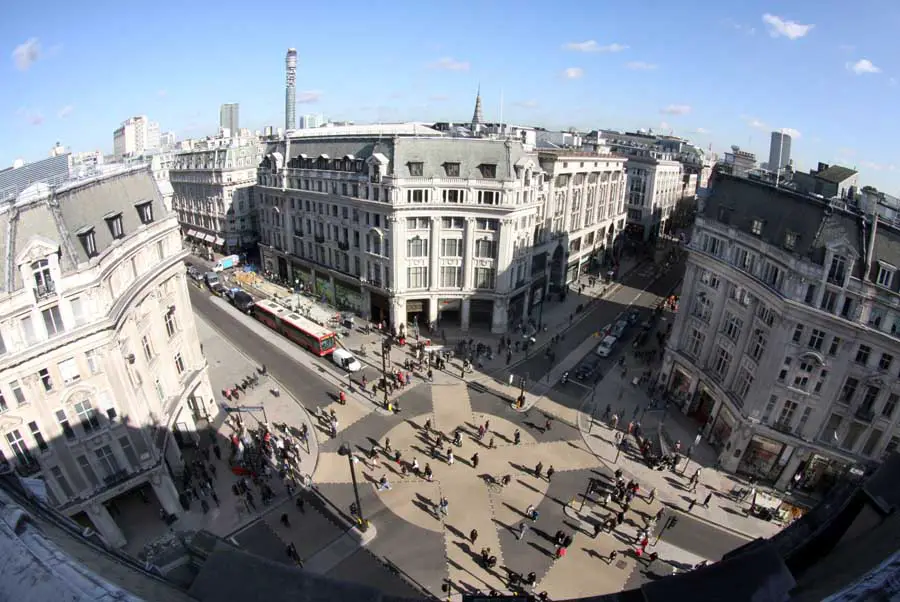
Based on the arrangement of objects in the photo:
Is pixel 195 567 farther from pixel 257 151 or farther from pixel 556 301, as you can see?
pixel 257 151

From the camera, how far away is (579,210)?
287ft

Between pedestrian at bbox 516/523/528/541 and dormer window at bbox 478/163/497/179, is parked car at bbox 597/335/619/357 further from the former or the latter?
pedestrian at bbox 516/523/528/541

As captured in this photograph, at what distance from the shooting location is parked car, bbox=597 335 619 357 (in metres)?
64.8

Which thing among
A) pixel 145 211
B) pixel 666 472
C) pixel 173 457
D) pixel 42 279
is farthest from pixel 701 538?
pixel 145 211

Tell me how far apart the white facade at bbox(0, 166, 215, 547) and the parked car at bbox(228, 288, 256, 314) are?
116 ft

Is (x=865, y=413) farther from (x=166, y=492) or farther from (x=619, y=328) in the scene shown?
(x=166, y=492)

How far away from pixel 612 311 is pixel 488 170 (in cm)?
3340

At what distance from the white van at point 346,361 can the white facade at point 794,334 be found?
37.6 meters

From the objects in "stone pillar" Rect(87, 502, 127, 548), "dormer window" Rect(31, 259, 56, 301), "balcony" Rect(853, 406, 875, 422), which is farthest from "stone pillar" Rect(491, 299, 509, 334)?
"dormer window" Rect(31, 259, 56, 301)

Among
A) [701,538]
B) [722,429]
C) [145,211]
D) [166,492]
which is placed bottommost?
[701,538]

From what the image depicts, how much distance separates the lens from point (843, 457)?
131ft

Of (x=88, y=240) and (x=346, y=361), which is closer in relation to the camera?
(x=88, y=240)

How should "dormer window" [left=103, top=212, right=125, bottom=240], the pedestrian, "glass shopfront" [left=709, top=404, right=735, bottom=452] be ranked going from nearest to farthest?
"dormer window" [left=103, top=212, right=125, bottom=240] → the pedestrian → "glass shopfront" [left=709, top=404, right=735, bottom=452]

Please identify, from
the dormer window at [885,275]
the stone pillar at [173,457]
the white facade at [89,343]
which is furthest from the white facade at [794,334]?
the white facade at [89,343]
